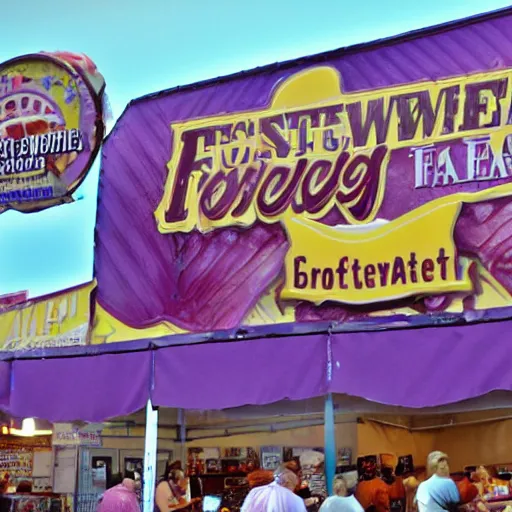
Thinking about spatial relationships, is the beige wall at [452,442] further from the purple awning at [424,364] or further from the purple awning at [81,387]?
the purple awning at [81,387]

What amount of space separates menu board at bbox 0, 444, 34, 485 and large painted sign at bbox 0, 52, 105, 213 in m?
3.37

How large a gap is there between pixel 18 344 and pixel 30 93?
3.62 metres

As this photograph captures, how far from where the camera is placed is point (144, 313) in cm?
1217

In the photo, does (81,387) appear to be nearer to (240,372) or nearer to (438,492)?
(240,372)

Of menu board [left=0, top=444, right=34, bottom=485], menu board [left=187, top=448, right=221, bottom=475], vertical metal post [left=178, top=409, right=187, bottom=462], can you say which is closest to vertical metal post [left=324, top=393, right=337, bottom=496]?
menu board [left=187, top=448, right=221, bottom=475]

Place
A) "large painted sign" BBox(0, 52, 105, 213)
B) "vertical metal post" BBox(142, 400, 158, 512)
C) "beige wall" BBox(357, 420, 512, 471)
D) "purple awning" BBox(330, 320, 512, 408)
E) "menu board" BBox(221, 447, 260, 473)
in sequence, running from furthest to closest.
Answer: "large painted sign" BBox(0, 52, 105, 213) < "menu board" BBox(221, 447, 260, 473) < "beige wall" BBox(357, 420, 512, 471) < "vertical metal post" BBox(142, 400, 158, 512) < "purple awning" BBox(330, 320, 512, 408)

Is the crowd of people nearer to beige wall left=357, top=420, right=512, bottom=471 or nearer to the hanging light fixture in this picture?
beige wall left=357, top=420, right=512, bottom=471

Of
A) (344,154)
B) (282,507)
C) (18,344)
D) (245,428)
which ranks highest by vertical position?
(344,154)

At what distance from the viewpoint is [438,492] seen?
8.57 meters

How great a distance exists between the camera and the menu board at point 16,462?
1283cm

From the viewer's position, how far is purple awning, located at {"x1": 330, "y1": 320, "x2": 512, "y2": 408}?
8.18 metres

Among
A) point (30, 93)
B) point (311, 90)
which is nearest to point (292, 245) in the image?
point (311, 90)

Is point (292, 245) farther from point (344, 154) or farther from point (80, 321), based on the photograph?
point (80, 321)

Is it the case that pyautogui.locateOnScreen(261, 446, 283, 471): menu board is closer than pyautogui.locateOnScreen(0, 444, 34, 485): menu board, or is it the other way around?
pyautogui.locateOnScreen(261, 446, 283, 471): menu board
